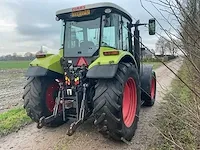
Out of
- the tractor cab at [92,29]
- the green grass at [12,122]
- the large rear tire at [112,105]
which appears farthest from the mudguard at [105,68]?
the green grass at [12,122]

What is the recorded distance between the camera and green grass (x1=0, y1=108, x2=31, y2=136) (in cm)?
489

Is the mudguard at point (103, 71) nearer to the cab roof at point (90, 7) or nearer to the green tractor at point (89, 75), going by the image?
the green tractor at point (89, 75)

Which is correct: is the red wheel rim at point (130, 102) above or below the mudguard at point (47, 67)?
below

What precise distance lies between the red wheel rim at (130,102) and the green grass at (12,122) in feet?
7.48

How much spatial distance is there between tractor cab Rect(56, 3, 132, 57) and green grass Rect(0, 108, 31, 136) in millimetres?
1831

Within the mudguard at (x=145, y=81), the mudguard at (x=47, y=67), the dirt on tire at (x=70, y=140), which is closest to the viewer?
the dirt on tire at (x=70, y=140)

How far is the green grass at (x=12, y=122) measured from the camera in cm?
489

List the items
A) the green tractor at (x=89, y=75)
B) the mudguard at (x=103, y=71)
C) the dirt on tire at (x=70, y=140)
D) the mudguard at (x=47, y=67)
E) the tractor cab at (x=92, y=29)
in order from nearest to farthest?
the mudguard at (x=103, y=71) < the green tractor at (x=89, y=75) < the dirt on tire at (x=70, y=140) < the tractor cab at (x=92, y=29) < the mudguard at (x=47, y=67)

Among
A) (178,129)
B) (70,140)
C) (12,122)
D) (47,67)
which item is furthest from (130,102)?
(12,122)

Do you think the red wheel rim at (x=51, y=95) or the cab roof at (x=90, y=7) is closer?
the cab roof at (x=90, y=7)

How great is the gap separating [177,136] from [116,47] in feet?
6.34

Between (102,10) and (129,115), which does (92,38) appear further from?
(129,115)

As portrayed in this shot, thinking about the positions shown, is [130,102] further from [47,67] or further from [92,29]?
[47,67]

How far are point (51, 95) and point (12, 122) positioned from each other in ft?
3.94
